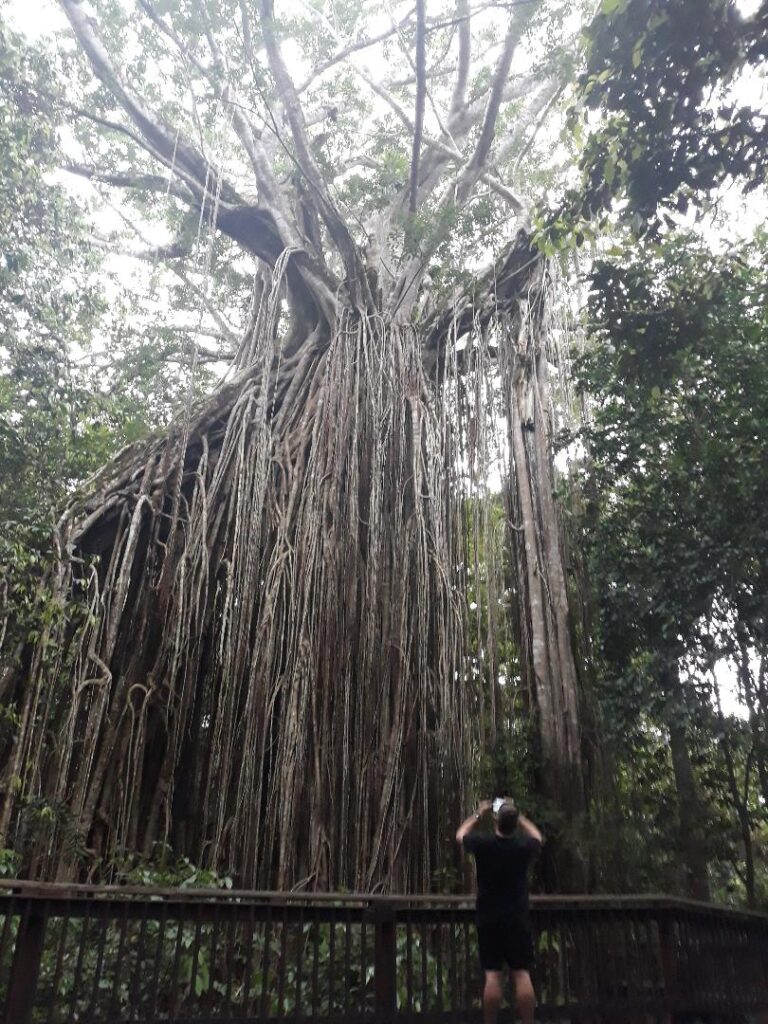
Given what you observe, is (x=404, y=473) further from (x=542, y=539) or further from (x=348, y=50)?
Result: (x=348, y=50)

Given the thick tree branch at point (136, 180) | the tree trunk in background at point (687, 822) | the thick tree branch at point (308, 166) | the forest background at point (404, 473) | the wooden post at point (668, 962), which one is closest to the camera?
the wooden post at point (668, 962)

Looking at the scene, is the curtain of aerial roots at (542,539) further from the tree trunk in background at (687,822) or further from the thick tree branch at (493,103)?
the thick tree branch at (493,103)

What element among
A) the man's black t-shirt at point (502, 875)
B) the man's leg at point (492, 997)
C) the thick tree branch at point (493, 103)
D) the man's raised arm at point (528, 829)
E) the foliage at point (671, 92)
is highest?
the thick tree branch at point (493, 103)

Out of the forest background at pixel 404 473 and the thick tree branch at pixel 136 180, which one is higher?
the thick tree branch at pixel 136 180

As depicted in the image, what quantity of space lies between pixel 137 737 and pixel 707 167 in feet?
12.3

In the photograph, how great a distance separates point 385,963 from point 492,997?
330 mm

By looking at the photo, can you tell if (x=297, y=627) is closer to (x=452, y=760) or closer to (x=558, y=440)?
(x=452, y=760)

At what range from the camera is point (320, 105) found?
7.84 meters

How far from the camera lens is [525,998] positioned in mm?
2264

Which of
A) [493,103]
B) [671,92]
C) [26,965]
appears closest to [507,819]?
[26,965]

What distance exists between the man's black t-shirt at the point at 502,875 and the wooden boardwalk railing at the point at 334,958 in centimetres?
22

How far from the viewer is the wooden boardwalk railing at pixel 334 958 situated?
2041 millimetres

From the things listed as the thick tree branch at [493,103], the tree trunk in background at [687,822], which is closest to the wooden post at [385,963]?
the tree trunk in background at [687,822]

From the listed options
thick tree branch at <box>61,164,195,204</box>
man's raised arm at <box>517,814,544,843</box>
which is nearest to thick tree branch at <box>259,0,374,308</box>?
thick tree branch at <box>61,164,195,204</box>
